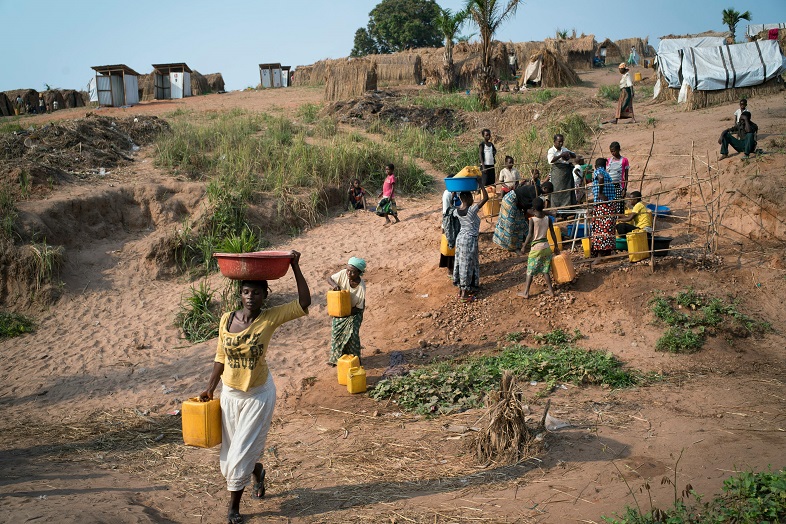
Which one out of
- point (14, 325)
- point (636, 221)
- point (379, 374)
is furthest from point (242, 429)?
point (14, 325)

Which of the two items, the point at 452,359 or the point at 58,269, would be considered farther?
the point at 58,269

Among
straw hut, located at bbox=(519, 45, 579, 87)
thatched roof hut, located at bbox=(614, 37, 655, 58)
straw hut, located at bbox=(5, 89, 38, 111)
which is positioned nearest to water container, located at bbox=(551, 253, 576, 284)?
straw hut, located at bbox=(519, 45, 579, 87)

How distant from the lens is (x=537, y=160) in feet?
37.9

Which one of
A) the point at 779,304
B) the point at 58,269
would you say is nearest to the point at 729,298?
the point at 779,304

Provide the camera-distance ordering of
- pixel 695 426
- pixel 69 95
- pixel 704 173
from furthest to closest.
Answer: pixel 69 95, pixel 704 173, pixel 695 426

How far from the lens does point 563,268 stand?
312 inches

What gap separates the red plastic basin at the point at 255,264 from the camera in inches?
140

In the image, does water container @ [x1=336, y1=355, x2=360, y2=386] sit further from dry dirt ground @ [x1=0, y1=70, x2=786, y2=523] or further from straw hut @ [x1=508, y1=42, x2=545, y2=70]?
straw hut @ [x1=508, y1=42, x2=545, y2=70]

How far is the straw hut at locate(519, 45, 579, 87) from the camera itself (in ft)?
72.8

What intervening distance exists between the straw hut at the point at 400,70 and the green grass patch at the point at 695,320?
18291mm

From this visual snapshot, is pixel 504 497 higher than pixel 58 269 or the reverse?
the reverse

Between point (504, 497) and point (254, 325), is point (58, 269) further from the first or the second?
point (504, 497)

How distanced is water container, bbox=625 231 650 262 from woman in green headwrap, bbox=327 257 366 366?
361cm

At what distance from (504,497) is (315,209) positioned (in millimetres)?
8230
